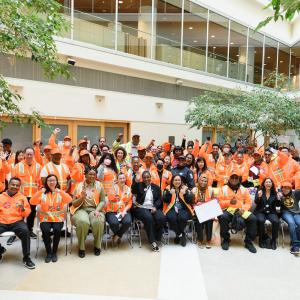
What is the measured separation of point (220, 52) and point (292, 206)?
13872 millimetres

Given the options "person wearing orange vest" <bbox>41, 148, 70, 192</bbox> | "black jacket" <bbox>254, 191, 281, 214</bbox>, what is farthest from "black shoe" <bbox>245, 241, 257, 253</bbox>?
"person wearing orange vest" <bbox>41, 148, 70, 192</bbox>

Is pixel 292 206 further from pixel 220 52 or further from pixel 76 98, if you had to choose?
pixel 220 52

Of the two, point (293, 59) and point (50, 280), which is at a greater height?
point (293, 59)

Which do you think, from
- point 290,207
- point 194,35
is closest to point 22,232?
point 290,207

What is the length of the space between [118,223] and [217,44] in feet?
51.2

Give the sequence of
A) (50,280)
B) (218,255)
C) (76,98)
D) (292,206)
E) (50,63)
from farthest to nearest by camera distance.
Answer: (76,98), (292,206), (218,255), (50,280), (50,63)

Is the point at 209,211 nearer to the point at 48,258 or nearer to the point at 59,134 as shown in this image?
the point at 48,258

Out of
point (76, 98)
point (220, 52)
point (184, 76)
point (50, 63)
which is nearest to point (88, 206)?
point (50, 63)

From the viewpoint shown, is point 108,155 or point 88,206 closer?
point 88,206

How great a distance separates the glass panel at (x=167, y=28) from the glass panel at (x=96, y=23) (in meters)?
2.36

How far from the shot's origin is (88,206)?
616cm

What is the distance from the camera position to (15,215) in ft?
18.0

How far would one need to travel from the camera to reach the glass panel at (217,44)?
56.5 feet

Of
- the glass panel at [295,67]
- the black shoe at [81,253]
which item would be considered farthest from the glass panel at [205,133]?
the black shoe at [81,253]
